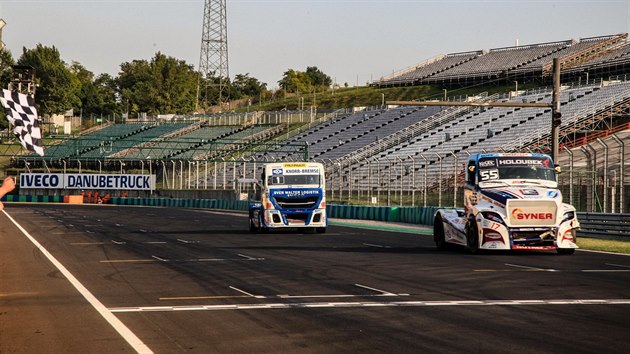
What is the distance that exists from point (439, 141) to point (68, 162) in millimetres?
51826

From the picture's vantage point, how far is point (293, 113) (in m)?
105

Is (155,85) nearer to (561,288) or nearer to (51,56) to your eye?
(51,56)

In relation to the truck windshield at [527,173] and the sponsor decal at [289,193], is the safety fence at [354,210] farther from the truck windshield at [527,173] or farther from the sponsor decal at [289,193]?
the truck windshield at [527,173]

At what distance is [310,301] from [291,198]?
21517mm

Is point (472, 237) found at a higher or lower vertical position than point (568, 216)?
lower

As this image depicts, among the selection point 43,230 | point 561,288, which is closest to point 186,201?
point 43,230

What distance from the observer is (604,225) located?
32656 mm

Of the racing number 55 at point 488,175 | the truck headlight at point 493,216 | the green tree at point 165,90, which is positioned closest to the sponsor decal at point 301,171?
the racing number 55 at point 488,175

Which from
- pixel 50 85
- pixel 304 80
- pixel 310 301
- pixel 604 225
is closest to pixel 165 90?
pixel 50 85

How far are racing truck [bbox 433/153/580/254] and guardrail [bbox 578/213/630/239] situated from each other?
6660 millimetres

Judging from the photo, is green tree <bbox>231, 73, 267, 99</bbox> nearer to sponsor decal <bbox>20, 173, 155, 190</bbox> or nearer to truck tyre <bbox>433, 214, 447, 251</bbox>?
sponsor decal <bbox>20, 173, 155, 190</bbox>

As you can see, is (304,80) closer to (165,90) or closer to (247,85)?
(247,85)

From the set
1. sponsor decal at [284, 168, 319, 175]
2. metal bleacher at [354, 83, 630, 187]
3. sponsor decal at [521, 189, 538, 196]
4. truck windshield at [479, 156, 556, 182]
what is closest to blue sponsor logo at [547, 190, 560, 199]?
sponsor decal at [521, 189, 538, 196]

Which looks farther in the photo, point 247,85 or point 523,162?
point 247,85
